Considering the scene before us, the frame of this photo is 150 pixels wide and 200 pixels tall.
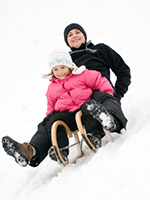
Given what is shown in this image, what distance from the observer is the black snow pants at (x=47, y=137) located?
193cm

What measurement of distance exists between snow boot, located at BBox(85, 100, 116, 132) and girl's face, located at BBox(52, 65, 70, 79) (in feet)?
2.13

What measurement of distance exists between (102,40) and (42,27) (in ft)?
8.16

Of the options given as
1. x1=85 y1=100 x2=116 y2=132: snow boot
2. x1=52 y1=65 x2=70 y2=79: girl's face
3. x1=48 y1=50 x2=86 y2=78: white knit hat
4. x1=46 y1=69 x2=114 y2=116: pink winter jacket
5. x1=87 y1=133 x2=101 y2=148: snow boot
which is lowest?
x1=87 y1=133 x2=101 y2=148: snow boot

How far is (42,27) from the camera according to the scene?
7.93 metres

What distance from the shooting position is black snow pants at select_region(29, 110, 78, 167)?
1.93m

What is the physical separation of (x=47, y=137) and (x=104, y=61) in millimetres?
1033

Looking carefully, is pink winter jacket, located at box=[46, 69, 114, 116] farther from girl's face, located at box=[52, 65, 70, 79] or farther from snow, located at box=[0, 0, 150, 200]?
snow, located at box=[0, 0, 150, 200]

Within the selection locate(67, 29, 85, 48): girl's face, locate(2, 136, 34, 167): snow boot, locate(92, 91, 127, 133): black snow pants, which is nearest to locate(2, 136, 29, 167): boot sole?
locate(2, 136, 34, 167): snow boot

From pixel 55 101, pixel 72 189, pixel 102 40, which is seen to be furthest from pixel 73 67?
pixel 102 40

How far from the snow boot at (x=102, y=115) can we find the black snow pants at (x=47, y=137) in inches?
16.1

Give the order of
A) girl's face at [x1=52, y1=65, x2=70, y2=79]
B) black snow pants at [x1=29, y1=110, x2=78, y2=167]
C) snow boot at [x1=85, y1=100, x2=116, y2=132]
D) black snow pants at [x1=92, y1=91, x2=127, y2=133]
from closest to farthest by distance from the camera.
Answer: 1. snow boot at [x1=85, y1=100, x2=116, y2=132]
2. black snow pants at [x1=92, y1=91, x2=127, y2=133]
3. black snow pants at [x1=29, y1=110, x2=78, y2=167]
4. girl's face at [x1=52, y1=65, x2=70, y2=79]

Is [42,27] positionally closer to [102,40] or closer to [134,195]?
[102,40]

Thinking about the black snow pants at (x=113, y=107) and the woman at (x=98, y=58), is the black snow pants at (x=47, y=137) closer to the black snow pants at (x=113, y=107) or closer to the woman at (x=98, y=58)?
the black snow pants at (x=113, y=107)

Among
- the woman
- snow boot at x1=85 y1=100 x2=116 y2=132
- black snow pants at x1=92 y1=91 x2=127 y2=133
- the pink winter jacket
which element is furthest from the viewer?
the woman
